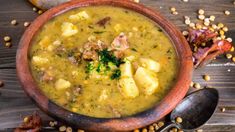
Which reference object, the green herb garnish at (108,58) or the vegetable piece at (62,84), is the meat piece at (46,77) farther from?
the green herb garnish at (108,58)

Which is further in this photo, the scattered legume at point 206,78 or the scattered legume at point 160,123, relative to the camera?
the scattered legume at point 206,78

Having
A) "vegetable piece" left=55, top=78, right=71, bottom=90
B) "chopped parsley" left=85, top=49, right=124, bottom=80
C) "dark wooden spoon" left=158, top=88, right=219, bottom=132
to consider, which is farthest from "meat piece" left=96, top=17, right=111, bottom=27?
"dark wooden spoon" left=158, top=88, right=219, bottom=132

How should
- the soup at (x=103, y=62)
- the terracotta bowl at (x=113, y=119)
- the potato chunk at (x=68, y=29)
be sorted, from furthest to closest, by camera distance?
the potato chunk at (x=68, y=29) → the soup at (x=103, y=62) → the terracotta bowl at (x=113, y=119)

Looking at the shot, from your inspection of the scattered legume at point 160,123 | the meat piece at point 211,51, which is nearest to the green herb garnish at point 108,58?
the scattered legume at point 160,123

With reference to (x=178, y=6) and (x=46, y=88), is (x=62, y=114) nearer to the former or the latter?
(x=46, y=88)

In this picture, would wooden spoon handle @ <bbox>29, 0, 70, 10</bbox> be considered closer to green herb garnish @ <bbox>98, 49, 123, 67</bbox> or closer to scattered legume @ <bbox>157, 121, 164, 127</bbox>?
green herb garnish @ <bbox>98, 49, 123, 67</bbox>

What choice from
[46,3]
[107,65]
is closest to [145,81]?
[107,65]

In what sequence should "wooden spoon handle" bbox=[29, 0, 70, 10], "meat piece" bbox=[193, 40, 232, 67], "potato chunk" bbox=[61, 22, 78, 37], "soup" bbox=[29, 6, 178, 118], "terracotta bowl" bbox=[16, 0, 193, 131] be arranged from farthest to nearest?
1. "wooden spoon handle" bbox=[29, 0, 70, 10]
2. "meat piece" bbox=[193, 40, 232, 67]
3. "potato chunk" bbox=[61, 22, 78, 37]
4. "soup" bbox=[29, 6, 178, 118]
5. "terracotta bowl" bbox=[16, 0, 193, 131]
